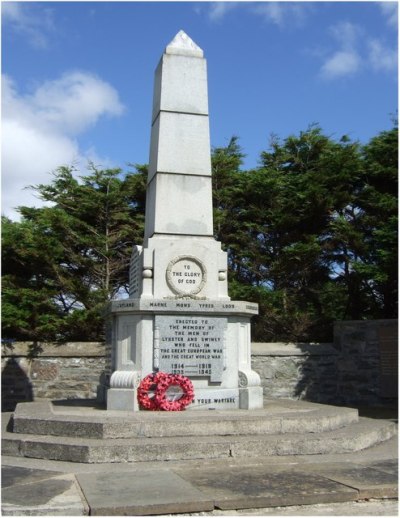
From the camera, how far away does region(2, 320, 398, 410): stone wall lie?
44.7 ft

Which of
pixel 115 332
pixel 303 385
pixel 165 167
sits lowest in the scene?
pixel 303 385

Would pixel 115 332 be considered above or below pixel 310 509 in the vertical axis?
above

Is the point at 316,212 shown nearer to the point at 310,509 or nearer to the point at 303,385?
the point at 303,385

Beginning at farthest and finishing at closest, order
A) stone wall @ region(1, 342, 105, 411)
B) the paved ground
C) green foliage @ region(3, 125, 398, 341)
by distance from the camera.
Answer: green foliage @ region(3, 125, 398, 341)
stone wall @ region(1, 342, 105, 411)
the paved ground

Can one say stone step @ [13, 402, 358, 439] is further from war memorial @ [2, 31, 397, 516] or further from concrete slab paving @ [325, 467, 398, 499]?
concrete slab paving @ [325, 467, 398, 499]

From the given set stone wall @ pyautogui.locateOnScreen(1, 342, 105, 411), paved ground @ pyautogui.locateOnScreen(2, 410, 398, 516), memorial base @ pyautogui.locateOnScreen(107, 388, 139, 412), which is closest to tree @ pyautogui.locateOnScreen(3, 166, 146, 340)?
stone wall @ pyautogui.locateOnScreen(1, 342, 105, 411)

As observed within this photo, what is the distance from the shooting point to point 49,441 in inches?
266

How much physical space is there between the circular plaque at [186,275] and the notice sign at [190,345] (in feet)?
1.75

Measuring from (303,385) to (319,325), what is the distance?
7.60ft

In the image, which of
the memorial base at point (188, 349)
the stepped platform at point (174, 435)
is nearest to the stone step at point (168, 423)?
the stepped platform at point (174, 435)

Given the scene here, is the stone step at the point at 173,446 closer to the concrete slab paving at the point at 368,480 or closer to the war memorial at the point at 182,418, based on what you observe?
the war memorial at the point at 182,418

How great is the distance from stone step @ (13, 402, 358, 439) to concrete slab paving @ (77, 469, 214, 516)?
1.29 meters

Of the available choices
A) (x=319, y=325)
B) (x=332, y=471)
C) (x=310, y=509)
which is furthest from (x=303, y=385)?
(x=310, y=509)

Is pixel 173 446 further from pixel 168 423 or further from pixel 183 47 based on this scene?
pixel 183 47
